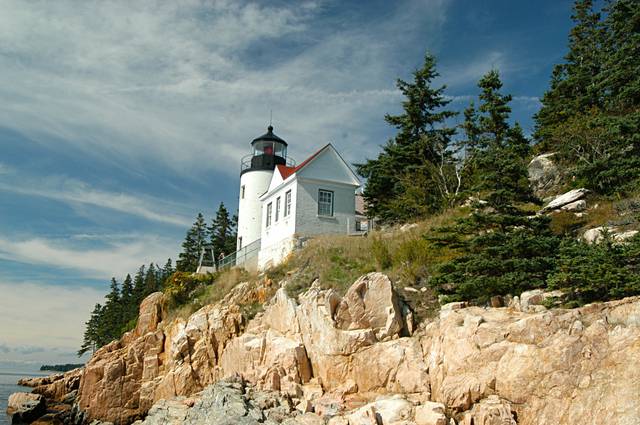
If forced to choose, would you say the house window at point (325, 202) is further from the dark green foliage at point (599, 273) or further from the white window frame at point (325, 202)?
the dark green foliage at point (599, 273)

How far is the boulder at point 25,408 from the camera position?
26359 mm

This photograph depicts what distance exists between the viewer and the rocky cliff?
9.59 m

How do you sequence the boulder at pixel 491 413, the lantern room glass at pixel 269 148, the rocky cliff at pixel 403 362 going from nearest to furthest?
the rocky cliff at pixel 403 362 < the boulder at pixel 491 413 < the lantern room glass at pixel 269 148

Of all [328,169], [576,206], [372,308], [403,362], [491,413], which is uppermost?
[328,169]

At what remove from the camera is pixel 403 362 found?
12828 millimetres

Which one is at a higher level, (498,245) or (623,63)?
(623,63)

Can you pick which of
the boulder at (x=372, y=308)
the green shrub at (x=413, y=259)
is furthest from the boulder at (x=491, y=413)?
the green shrub at (x=413, y=259)

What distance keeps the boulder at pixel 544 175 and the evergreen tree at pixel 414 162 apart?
12.8 feet

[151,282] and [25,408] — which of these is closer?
[25,408]

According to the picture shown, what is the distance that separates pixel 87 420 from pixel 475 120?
25895mm

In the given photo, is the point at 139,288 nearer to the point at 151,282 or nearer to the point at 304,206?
the point at 151,282

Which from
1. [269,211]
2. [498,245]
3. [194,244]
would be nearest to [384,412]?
[498,245]

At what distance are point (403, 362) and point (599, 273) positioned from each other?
488 cm

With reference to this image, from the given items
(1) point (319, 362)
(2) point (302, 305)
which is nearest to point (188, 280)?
(2) point (302, 305)
